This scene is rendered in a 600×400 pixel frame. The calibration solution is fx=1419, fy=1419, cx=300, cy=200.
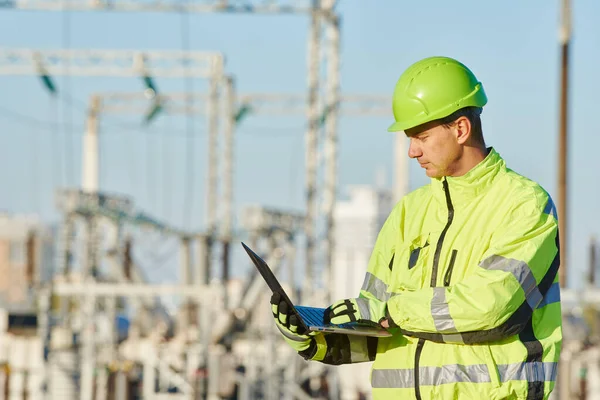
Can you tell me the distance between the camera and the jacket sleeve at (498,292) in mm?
3570

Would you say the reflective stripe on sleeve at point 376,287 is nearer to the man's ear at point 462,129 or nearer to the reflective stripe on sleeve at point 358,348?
the reflective stripe on sleeve at point 358,348

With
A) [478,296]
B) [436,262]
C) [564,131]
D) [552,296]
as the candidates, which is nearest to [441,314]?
[478,296]

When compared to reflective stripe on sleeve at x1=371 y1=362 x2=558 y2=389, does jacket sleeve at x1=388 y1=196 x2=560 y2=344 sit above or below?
above

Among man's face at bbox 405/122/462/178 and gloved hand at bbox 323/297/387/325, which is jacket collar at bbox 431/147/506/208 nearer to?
man's face at bbox 405/122/462/178

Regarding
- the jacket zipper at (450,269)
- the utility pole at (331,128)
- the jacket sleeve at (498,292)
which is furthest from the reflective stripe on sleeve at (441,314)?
the utility pole at (331,128)

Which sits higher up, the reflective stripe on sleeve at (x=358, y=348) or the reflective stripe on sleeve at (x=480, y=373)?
the reflective stripe on sleeve at (x=358, y=348)

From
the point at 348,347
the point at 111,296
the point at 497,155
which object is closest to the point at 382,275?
the point at 348,347

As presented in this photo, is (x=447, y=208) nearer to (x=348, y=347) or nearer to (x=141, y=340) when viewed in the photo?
(x=348, y=347)

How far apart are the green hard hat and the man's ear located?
0.13 feet

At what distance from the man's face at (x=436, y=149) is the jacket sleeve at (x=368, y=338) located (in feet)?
0.97

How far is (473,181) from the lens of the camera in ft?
12.4

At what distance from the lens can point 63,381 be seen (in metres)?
22.8

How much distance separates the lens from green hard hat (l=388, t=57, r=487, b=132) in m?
3.76

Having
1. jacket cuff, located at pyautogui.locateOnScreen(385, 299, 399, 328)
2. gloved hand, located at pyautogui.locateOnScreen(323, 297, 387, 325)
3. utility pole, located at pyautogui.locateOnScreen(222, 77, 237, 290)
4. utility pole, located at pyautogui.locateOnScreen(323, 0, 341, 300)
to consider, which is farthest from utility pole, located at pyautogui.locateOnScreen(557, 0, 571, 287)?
jacket cuff, located at pyautogui.locateOnScreen(385, 299, 399, 328)
